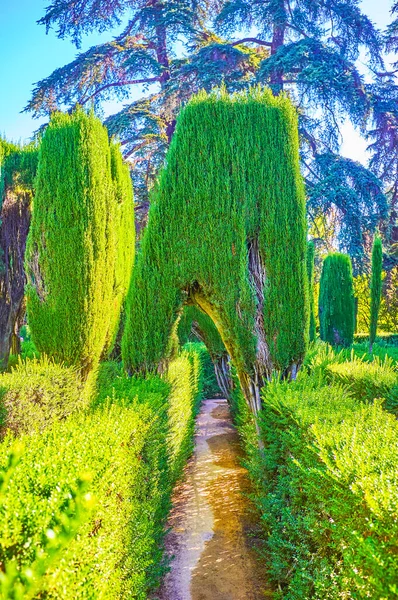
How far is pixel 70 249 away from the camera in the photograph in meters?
5.33

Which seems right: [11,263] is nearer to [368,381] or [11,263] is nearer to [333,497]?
[368,381]

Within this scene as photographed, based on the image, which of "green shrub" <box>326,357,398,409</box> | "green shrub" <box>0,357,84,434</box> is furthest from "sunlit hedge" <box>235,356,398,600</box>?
"green shrub" <box>0,357,84,434</box>

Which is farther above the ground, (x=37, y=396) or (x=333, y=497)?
(x=37, y=396)

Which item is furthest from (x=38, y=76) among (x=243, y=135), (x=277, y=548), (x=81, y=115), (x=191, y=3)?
(x=277, y=548)

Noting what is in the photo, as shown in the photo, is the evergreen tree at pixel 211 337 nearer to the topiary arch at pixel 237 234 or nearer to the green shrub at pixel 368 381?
the green shrub at pixel 368 381

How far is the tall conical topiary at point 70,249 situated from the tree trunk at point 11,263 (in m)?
3.89

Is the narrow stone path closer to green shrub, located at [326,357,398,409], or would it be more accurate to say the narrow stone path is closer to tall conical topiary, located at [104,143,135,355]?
green shrub, located at [326,357,398,409]

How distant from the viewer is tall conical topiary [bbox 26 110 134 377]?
5277 millimetres

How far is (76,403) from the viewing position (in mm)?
4707

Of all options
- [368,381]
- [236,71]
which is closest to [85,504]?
[368,381]

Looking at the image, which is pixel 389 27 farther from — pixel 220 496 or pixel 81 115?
pixel 220 496

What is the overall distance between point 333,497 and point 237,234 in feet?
11.3

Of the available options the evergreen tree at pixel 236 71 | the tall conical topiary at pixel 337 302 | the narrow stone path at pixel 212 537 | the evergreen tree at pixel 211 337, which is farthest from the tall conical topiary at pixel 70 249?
the tall conical topiary at pixel 337 302

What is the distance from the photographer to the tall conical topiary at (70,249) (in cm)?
528
